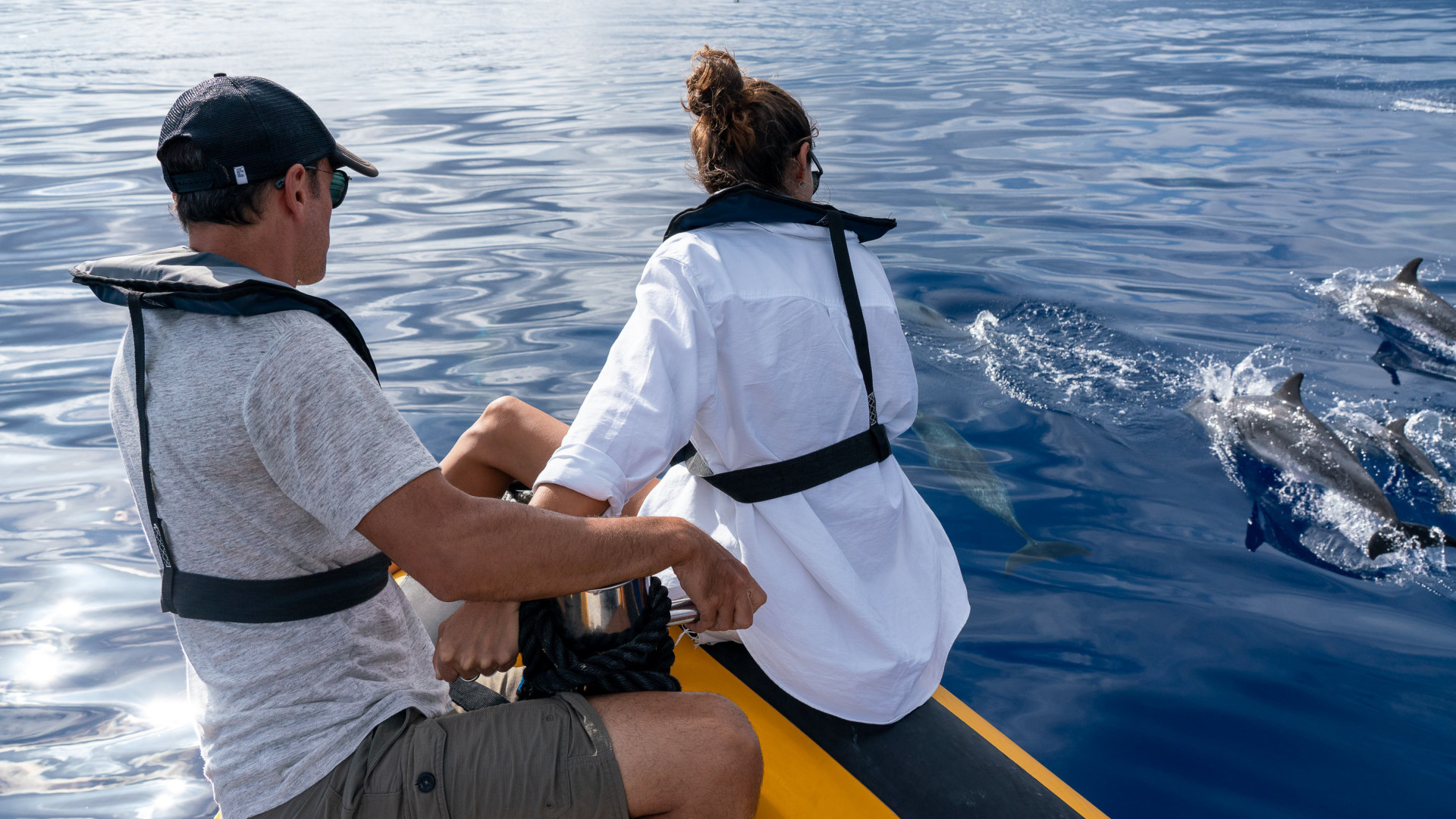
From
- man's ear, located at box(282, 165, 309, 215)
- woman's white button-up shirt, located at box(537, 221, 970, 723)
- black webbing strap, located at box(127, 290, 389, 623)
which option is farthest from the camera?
woman's white button-up shirt, located at box(537, 221, 970, 723)

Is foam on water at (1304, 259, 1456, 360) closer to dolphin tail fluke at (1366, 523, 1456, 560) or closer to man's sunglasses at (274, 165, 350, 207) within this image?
dolphin tail fluke at (1366, 523, 1456, 560)

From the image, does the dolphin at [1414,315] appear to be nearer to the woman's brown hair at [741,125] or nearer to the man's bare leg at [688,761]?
the woman's brown hair at [741,125]

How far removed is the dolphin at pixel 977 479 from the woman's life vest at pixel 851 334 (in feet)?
7.81

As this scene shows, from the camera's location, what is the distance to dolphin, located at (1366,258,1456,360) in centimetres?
714

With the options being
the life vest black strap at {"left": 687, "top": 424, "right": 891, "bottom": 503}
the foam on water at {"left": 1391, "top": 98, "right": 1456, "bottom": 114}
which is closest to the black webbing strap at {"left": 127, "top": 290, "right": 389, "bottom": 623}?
the life vest black strap at {"left": 687, "top": 424, "right": 891, "bottom": 503}

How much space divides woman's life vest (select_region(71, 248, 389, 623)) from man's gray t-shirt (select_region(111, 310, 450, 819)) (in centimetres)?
2

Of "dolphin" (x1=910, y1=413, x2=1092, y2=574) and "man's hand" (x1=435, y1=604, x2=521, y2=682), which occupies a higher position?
"man's hand" (x1=435, y1=604, x2=521, y2=682)

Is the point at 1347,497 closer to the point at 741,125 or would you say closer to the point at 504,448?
the point at 741,125

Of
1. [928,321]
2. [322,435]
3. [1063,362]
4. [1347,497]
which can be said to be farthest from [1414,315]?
[322,435]

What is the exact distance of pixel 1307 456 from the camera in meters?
5.25

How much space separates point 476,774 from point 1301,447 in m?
4.91

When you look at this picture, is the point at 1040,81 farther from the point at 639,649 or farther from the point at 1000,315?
the point at 639,649

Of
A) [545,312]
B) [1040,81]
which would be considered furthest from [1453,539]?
[1040,81]

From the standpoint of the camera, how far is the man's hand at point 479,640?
6.64 feet
